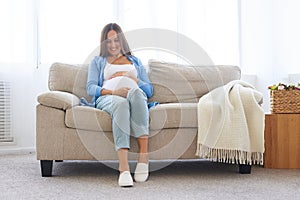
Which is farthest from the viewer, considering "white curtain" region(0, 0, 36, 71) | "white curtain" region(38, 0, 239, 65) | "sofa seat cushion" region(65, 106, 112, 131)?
"white curtain" region(38, 0, 239, 65)

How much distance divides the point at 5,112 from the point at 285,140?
7.16ft

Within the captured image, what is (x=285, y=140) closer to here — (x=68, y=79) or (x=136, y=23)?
(x=68, y=79)

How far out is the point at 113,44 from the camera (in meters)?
2.64

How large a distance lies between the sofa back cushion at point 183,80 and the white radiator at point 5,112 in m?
1.26

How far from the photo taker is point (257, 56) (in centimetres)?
405

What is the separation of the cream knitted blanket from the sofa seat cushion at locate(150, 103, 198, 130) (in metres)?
0.05

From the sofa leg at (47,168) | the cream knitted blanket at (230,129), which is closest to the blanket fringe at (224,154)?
the cream knitted blanket at (230,129)

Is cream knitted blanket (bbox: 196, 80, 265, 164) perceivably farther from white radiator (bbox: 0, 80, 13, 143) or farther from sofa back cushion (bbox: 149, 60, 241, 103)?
white radiator (bbox: 0, 80, 13, 143)

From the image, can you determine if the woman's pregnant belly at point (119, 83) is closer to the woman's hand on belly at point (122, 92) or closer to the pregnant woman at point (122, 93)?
the pregnant woman at point (122, 93)

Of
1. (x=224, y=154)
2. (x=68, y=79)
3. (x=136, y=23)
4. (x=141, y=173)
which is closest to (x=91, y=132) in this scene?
(x=141, y=173)

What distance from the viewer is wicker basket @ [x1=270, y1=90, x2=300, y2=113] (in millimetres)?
2639

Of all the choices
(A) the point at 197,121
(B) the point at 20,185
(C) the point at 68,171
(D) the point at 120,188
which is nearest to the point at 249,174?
(A) the point at 197,121

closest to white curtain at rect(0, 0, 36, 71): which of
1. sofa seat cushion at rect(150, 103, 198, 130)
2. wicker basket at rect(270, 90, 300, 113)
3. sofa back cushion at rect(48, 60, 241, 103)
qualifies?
sofa back cushion at rect(48, 60, 241, 103)

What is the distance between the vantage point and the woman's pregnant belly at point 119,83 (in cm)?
251
